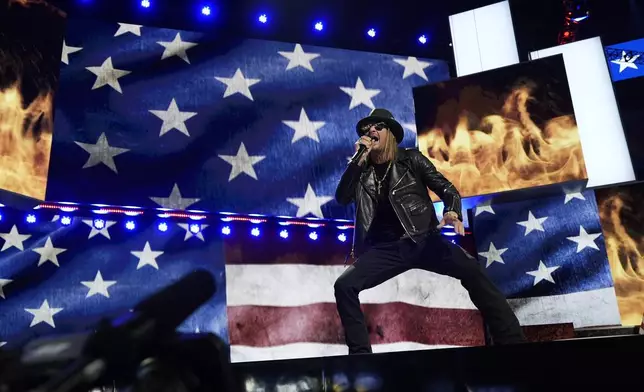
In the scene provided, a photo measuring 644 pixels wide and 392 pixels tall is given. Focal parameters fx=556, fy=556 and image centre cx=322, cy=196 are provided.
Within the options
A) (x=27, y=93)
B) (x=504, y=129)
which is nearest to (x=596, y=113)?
(x=504, y=129)

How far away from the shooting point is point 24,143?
4770mm

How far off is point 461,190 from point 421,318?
57.6 inches

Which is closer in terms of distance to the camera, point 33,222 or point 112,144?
point 33,222

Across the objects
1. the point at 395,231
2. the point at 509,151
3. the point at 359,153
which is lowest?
the point at 395,231

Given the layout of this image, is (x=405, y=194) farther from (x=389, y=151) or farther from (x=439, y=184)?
(x=389, y=151)

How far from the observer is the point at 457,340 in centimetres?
596

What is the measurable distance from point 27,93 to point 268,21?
2785mm

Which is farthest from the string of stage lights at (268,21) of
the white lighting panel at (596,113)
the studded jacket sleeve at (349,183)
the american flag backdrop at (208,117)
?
the studded jacket sleeve at (349,183)

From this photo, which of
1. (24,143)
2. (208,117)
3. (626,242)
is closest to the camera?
(24,143)

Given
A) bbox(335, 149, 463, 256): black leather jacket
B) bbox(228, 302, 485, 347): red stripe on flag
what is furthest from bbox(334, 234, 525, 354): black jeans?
bbox(228, 302, 485, 347): red stripe on flag

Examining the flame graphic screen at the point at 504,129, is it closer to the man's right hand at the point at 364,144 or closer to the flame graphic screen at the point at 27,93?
the man's right hand at the point at 364,144

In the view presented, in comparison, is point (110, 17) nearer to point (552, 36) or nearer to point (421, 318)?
point (421, 318)

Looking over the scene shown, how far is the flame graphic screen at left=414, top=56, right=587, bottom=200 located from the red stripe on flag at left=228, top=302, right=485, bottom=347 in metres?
1.40

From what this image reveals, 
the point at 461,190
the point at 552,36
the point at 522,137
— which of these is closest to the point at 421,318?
the point at 461,190
